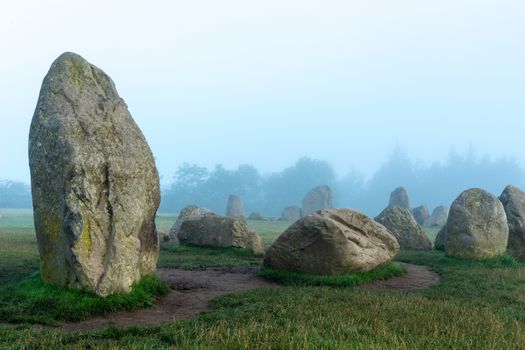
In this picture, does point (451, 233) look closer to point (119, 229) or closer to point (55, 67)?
point (119, 229)

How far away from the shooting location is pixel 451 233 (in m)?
24.2

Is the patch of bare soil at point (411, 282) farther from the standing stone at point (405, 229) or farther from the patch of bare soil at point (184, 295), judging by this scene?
the standing stone at point (405, 229)

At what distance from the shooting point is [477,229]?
2367cm

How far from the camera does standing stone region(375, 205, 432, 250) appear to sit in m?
32.0

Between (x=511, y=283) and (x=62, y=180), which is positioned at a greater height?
(x=62, y=180)

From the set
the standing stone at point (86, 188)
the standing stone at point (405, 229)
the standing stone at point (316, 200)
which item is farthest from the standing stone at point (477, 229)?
the standing stone at point (316, 200)

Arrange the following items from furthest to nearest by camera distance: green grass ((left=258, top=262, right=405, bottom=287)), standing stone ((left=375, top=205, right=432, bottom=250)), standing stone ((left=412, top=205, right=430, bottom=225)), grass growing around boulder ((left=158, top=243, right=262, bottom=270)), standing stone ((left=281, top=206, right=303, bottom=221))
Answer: standing stone ((left=281, top=206, right=303, bottom=221)) < standing stone ((left=412, top=205, right=430, bottom=225)) < standing stone ((left=375, top=205, right=432, bottom=250)) < grass growing around boulder ((left=158, top=243, right=262, bottom=270)) < green grass ((left=258, top=262, right=405, bottom=287))

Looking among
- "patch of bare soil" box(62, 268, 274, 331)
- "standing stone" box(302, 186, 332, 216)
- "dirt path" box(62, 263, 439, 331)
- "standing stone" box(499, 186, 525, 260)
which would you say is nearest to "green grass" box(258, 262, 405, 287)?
"dirt path" box(62, 263, 439, 331)

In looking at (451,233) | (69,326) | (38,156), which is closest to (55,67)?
(38,156)

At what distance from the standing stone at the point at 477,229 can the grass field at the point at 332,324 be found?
20.7 ft

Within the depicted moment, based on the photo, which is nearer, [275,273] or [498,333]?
[498,333]

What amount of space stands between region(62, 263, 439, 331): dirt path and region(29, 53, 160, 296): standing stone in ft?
3.31

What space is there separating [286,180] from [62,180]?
132604mm

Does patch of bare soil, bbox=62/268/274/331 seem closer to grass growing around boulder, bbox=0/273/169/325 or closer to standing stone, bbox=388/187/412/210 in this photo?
grass growing around boulder, bbox=0/273/169/325
